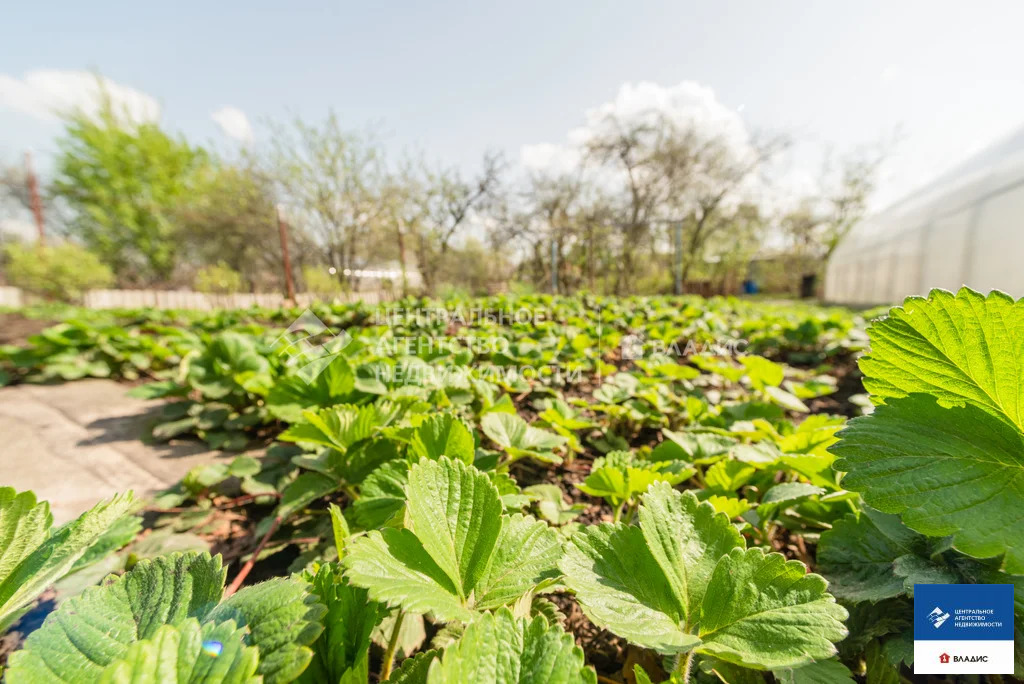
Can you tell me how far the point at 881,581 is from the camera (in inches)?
21.8

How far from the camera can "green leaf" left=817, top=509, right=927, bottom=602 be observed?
1.79 ft

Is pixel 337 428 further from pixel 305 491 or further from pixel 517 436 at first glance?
pixel 517 436

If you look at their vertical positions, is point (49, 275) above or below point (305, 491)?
above

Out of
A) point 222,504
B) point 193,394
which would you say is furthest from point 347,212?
point 222,504

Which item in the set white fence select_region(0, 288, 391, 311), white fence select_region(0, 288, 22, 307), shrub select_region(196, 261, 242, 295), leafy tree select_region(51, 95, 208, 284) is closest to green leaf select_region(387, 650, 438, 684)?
white fence select_region(0, 288, 391, 311)

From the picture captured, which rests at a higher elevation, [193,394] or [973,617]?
[973,617]

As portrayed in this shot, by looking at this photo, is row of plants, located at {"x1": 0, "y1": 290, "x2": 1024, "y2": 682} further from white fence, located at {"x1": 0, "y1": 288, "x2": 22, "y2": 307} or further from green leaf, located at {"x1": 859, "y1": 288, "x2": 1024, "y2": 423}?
white fence, located at {"x1": 0, "y1": 288, "x2": 22, "y2": 307}

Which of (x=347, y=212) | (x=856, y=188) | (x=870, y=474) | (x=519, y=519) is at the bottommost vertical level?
(x=519, y=519)

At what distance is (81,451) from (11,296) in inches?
863

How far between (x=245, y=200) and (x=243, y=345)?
829 inches

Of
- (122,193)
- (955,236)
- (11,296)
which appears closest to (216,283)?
(11,296)

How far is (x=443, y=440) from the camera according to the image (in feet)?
2.54

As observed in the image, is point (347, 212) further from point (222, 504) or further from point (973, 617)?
point (973, 617)

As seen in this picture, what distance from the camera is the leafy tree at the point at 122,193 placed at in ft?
75.3
